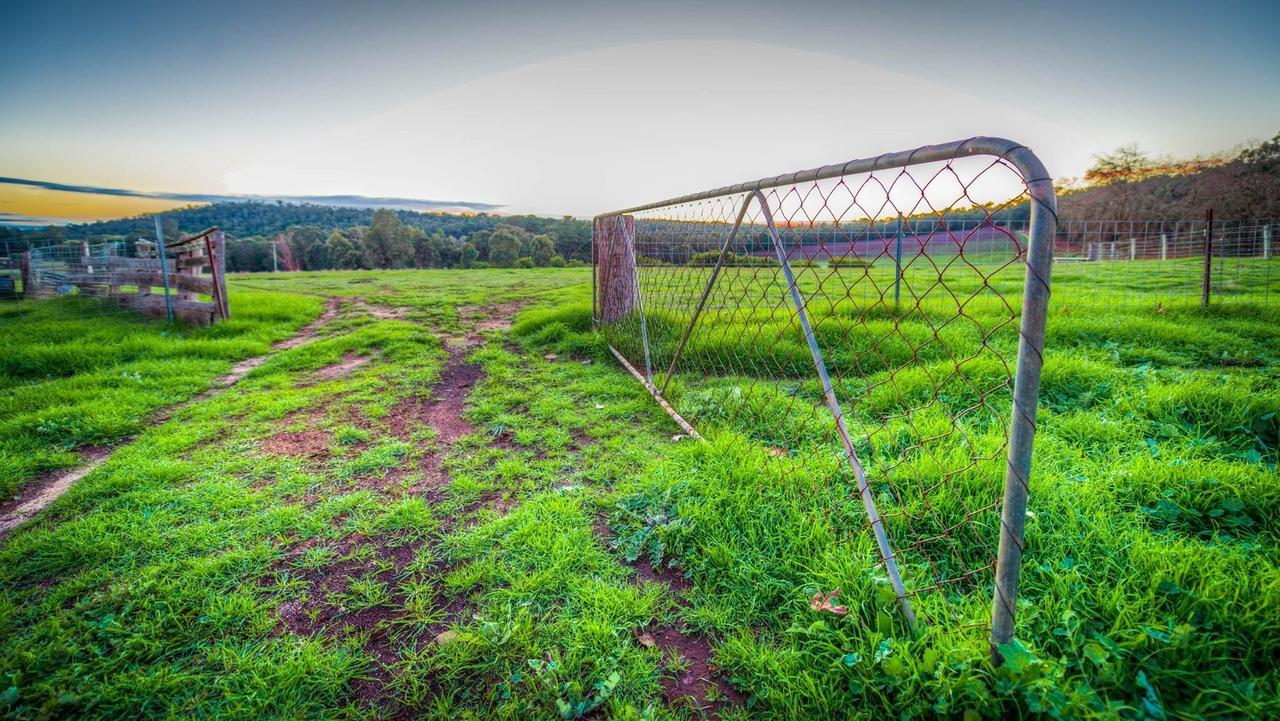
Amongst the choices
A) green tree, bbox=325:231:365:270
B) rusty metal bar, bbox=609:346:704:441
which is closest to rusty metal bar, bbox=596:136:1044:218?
rusty metal bar, bbox=609:346:704:441

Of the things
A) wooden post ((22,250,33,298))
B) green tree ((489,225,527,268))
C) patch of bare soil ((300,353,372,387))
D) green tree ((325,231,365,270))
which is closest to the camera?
patch of bare soil ((300,353,372,387))

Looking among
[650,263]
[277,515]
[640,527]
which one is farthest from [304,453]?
[650,263]

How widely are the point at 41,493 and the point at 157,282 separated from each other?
6.36 metres

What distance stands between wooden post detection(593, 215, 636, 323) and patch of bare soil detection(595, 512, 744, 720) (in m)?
4.31

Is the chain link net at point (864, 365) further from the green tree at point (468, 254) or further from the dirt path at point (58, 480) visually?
the green tree at point (468, 254)

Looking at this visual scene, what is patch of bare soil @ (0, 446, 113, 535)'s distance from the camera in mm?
2643

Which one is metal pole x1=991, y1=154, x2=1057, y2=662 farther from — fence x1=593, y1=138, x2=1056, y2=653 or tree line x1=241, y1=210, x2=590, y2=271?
tree line x1=241, y1=210, x2=590, y2=271

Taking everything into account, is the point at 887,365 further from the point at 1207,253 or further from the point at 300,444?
the point at 1207,253

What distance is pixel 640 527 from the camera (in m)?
2.44

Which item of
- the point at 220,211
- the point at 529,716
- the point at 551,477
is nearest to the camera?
the point at 529,716

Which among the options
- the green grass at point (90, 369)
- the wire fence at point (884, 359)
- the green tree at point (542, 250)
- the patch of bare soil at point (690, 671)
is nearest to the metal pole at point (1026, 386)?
the wire fence at point (884, 359)

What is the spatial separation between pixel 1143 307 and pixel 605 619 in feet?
32.3

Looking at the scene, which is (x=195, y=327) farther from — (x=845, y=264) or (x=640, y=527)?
(x=845, y=264)

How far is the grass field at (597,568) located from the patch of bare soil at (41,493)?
0.35 feet
